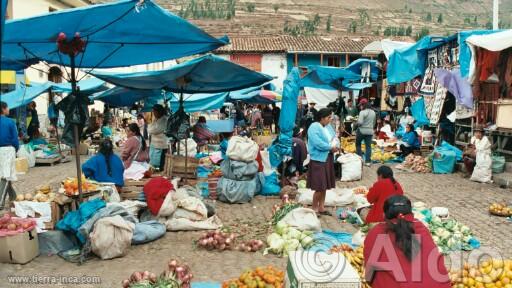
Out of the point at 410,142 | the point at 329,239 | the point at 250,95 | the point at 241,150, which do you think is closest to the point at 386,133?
the point at 410,142

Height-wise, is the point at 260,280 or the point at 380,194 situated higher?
the point at 380,194

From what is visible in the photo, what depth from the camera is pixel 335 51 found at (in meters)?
35.9

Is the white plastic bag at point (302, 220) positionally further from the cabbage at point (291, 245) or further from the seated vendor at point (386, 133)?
the seated vendor at point (386, 133)

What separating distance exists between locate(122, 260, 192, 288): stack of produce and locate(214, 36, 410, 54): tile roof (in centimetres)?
3238

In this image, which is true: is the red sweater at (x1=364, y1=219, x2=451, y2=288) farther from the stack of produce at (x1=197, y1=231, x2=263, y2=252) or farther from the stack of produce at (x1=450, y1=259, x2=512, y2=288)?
the stack of produce at (x1=197, y1=231, x2=263, y2=252)

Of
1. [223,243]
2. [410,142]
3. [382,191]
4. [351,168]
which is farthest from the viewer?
[410,142]

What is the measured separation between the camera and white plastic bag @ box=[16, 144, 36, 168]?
43.2ft

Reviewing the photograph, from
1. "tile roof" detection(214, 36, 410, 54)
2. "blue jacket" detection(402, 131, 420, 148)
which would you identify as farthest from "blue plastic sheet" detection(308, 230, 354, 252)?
"tile roof" detection(214, 36, 410, 54)

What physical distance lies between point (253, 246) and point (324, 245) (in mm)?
886

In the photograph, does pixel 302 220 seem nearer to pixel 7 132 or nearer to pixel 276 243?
pixel 276 243

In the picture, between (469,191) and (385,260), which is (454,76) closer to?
(469,191)

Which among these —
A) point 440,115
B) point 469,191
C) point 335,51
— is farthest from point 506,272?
point 335,51

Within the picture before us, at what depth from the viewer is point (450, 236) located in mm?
6125

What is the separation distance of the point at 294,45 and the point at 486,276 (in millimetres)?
33131
